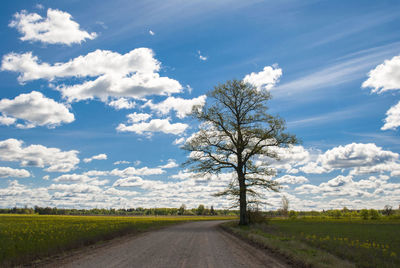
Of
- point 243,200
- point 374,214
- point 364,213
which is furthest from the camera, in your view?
point 364,213

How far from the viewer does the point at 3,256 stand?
35.2 ft

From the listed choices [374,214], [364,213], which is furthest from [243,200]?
[364,213]

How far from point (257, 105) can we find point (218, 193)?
10.2 meters

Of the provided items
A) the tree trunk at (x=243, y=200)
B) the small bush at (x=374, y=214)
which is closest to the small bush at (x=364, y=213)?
the small bush at (x=374, y=214)

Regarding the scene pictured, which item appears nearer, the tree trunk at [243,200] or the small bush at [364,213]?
the tree trunk at [243,200]

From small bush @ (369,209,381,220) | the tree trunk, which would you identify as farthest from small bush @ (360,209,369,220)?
the tree trunk

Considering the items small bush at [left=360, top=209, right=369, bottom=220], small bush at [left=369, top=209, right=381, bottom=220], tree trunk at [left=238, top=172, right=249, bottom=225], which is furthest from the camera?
small bush at [left=360, top=209, right=369, bottom=220]

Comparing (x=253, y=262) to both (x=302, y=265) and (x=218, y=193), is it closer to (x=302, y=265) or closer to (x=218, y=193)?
(x=302, y=265)

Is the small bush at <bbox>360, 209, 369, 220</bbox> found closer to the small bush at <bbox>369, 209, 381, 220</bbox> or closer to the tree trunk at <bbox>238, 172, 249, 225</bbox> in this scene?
the small bush at <bbox>369, 209, 381, 220</bbox>

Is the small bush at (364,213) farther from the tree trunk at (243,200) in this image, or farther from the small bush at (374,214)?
the tree trunk at (243,200)

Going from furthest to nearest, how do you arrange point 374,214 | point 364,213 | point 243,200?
point 364,213
point 374,214
point 243,200

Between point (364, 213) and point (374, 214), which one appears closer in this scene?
point (374, 214)

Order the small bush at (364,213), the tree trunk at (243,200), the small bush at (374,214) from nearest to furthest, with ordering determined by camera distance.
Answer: the tree trunk at (243,200) < the small bush at (374,214) < the small bush at (364,213)

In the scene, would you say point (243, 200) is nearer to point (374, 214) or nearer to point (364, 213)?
point (374, 214)
